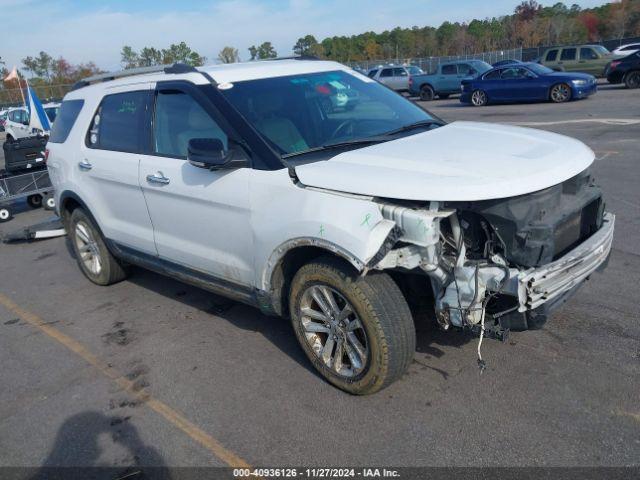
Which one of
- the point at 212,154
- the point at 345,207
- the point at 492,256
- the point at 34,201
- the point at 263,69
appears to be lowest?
the point at 34,201

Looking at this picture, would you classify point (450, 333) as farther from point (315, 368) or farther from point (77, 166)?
point (77, 166)

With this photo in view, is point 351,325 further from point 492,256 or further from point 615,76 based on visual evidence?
point 615,76

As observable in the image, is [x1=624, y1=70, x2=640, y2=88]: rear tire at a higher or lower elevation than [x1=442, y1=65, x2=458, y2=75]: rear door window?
lower

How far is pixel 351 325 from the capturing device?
11.3 feet

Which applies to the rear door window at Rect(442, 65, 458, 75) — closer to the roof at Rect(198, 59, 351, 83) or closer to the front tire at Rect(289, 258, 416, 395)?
the roof at Rect(198, 59, 351, 83)

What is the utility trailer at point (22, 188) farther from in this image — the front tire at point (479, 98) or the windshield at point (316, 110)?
the front tire at point (479, 98)

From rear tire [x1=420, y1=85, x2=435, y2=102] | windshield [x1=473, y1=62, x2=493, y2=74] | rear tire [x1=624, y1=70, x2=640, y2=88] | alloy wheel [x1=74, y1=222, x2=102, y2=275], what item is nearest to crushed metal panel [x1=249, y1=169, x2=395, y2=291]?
alloy wheel [x1=74, y1=222, x2=102, y2=275]

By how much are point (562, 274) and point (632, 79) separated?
2201 centimetres

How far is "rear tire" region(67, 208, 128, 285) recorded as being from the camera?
5.72m

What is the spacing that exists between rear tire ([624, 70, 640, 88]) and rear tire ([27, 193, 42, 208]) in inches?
816

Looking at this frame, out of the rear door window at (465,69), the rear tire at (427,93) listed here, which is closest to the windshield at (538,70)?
the rear door window at (465,69)

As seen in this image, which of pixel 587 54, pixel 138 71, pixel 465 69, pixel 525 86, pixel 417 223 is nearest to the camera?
pixel 417 223

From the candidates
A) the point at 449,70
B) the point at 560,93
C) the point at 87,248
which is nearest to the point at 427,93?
the point at 449,70

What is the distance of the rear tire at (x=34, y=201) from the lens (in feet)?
37.6
